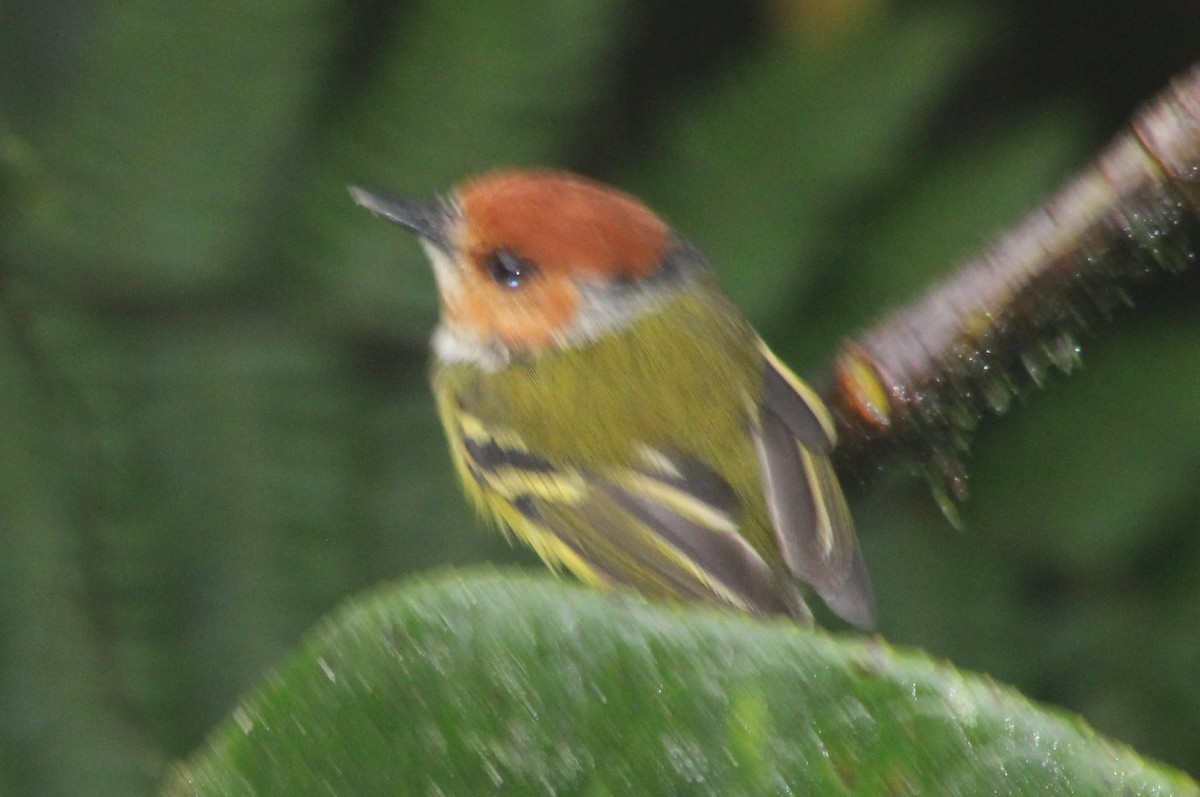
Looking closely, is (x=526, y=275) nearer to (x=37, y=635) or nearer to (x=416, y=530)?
(x=416, y=530)

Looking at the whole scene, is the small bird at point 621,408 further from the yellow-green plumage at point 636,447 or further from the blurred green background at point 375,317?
A: the blurred green background at point 375,317

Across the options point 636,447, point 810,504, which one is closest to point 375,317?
point 636,447

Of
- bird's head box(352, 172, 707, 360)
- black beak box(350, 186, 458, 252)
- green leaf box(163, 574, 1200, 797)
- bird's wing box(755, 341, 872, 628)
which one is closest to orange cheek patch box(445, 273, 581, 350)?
bird's head box(352, 172, 707, 360)

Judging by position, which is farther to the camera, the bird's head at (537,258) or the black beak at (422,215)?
the black beak at (422,215)

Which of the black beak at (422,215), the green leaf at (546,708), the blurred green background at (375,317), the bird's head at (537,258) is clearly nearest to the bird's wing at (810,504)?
the bird's head at (537,258)

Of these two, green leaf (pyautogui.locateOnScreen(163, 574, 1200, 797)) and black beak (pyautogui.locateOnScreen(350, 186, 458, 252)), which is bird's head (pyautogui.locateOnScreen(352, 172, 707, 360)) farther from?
green leaf (pyautogui.locateOnScreen(163, 574, 1200, 797))

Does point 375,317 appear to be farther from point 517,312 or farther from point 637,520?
point 637,520

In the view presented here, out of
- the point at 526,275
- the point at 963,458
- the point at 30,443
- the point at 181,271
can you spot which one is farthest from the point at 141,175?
the point at 963,458
